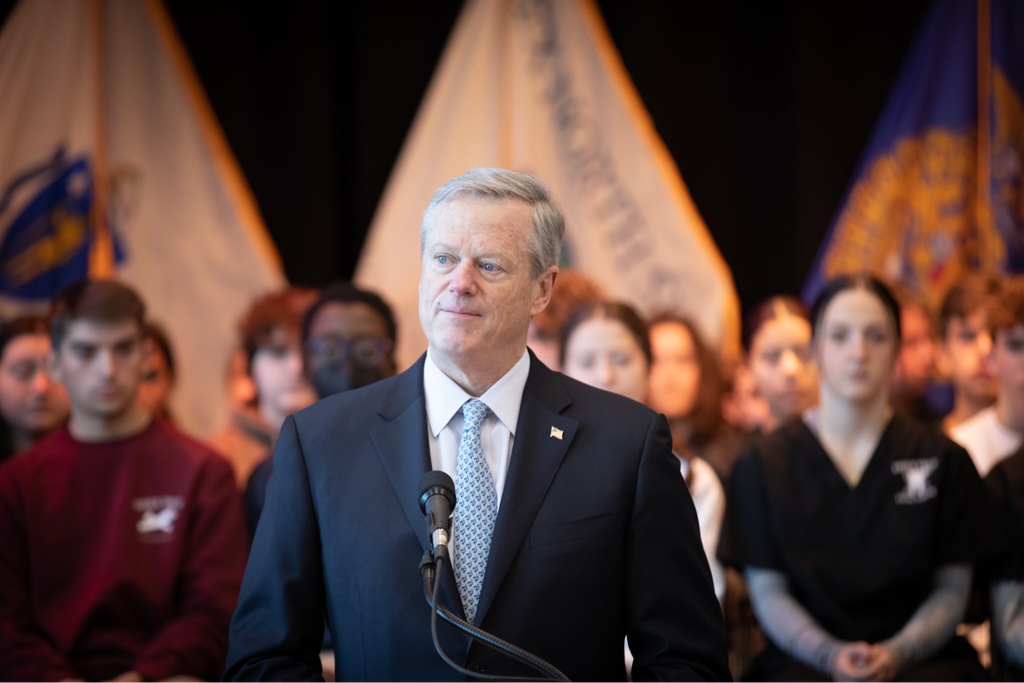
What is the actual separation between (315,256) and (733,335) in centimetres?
219

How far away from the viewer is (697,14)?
5277 mm

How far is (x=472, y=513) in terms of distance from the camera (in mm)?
1864

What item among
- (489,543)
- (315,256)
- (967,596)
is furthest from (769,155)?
(489,543)

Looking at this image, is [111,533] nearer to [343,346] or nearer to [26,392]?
[343,346]

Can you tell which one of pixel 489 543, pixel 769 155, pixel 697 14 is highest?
pixel 697 14

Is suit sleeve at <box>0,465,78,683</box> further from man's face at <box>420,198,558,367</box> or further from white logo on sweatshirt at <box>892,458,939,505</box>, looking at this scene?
white logo on sweatshirt at <box>892,458,939,505</box>

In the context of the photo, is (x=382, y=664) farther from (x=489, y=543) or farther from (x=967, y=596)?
(x=967, y=596)

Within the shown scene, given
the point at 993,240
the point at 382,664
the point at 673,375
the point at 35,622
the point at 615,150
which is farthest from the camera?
the point at 615,150

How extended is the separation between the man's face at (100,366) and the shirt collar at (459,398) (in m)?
1.56

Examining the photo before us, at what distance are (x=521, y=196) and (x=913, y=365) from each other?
3136mm

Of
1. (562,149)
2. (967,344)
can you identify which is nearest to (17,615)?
(562,149)

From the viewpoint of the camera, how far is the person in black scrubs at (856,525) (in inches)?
114

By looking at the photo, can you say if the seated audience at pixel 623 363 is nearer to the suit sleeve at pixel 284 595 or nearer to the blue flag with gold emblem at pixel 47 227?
the suit sleeve at pixel 284 595

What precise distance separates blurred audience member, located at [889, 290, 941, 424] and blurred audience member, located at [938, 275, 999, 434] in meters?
0.23
